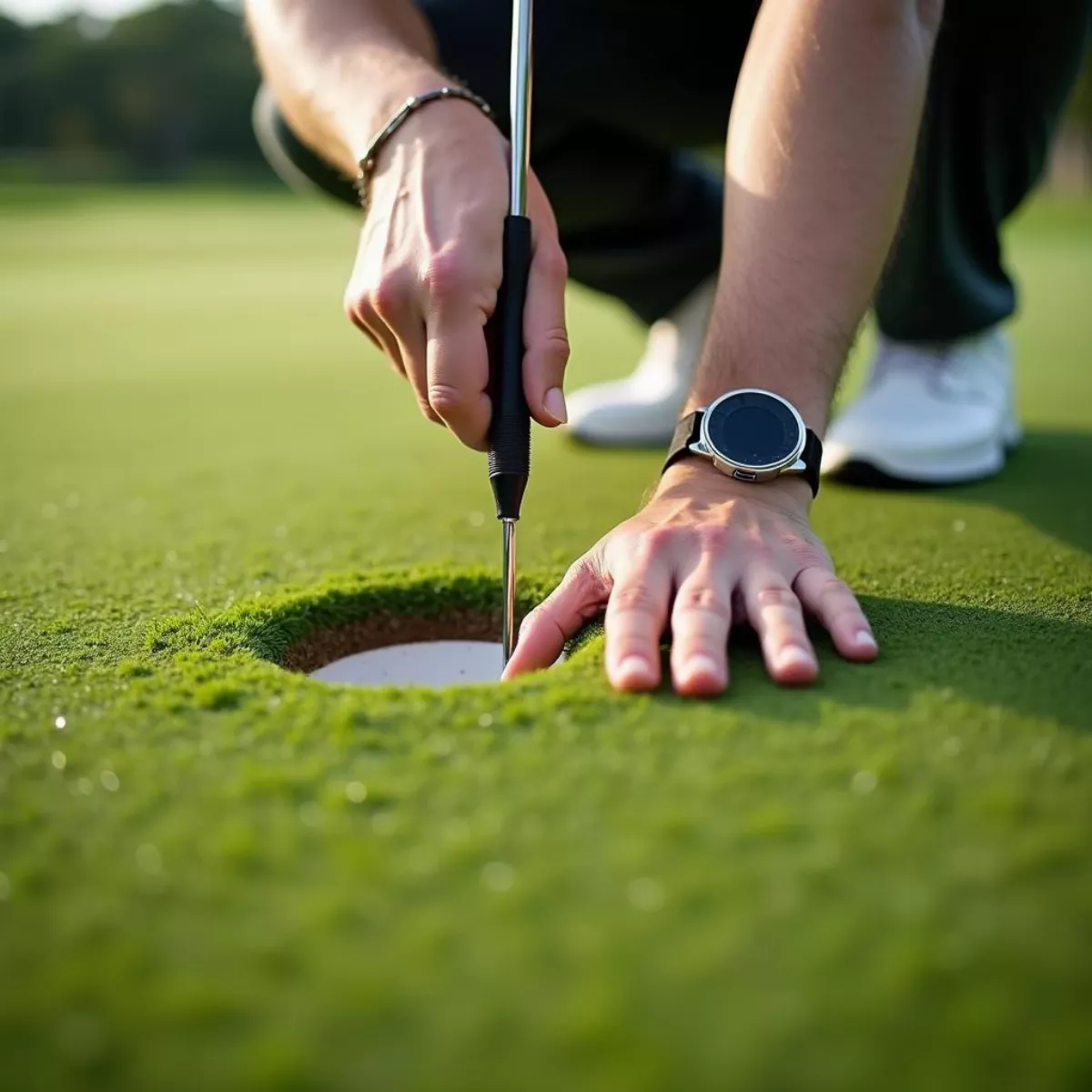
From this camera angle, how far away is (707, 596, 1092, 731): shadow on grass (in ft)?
3.67

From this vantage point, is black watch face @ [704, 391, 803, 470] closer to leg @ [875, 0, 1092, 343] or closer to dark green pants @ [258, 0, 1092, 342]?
dark green pants @ [258, 0, 1092, 342]

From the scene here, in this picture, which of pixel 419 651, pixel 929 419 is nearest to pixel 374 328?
pixel 419 651

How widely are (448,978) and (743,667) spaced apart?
1.81 ft

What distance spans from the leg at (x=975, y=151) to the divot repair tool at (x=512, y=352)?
1279 mm

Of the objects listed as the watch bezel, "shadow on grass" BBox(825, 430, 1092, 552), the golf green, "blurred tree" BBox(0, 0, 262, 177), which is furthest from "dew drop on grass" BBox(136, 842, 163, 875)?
"blurred tree" BBox(0, 0, 262, 177)

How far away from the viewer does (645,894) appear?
0.82m

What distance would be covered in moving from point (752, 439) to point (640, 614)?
33 centimetres

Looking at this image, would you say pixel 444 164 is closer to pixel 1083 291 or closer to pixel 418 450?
pixel 418 450

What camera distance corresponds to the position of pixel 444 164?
4.65ft

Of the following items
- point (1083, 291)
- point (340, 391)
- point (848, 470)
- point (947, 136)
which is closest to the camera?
point (848, 470)

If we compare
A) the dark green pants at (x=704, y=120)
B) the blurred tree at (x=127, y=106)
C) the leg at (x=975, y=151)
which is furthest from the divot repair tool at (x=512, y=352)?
the blurred tree at (x=127, y=106)

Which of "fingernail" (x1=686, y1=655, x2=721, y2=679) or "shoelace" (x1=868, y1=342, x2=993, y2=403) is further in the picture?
"shoelace" (x1=868, y1=342, x2=993, y2=403)

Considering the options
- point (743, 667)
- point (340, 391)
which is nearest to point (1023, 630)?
point (743, 667)

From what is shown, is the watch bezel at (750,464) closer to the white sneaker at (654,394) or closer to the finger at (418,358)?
the finger at (418,358)
